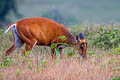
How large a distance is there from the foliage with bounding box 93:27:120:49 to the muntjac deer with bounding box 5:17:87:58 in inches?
76.5

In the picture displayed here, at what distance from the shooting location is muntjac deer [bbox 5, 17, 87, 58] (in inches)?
482

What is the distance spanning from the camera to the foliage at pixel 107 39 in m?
14.5

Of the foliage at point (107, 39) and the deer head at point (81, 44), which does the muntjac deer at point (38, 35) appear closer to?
the deer head at point (81, 44)

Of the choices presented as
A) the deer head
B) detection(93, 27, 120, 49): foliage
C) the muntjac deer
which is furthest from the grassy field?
detection(93, 27, 120, 49): foliage

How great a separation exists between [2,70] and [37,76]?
103 cm

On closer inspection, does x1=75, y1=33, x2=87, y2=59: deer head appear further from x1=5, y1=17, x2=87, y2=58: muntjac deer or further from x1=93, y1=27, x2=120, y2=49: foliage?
x1=93, y1=27, x2=120, y2=49: foliage

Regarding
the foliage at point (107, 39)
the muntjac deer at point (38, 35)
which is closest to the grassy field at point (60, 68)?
the muntjac deer at point (38, 35)

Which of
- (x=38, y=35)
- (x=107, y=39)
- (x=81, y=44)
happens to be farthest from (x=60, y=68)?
(x=107, y=39)

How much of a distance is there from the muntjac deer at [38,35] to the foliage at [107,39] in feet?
6.38

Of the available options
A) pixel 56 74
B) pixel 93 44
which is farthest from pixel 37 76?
pixel 93 44

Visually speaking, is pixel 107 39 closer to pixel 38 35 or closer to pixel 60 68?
pixel 38 35

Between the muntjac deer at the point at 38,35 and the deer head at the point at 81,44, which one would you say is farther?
the deer head at the point at 81,44

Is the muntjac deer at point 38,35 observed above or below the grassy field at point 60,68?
above

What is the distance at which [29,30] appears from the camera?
1234 cm
